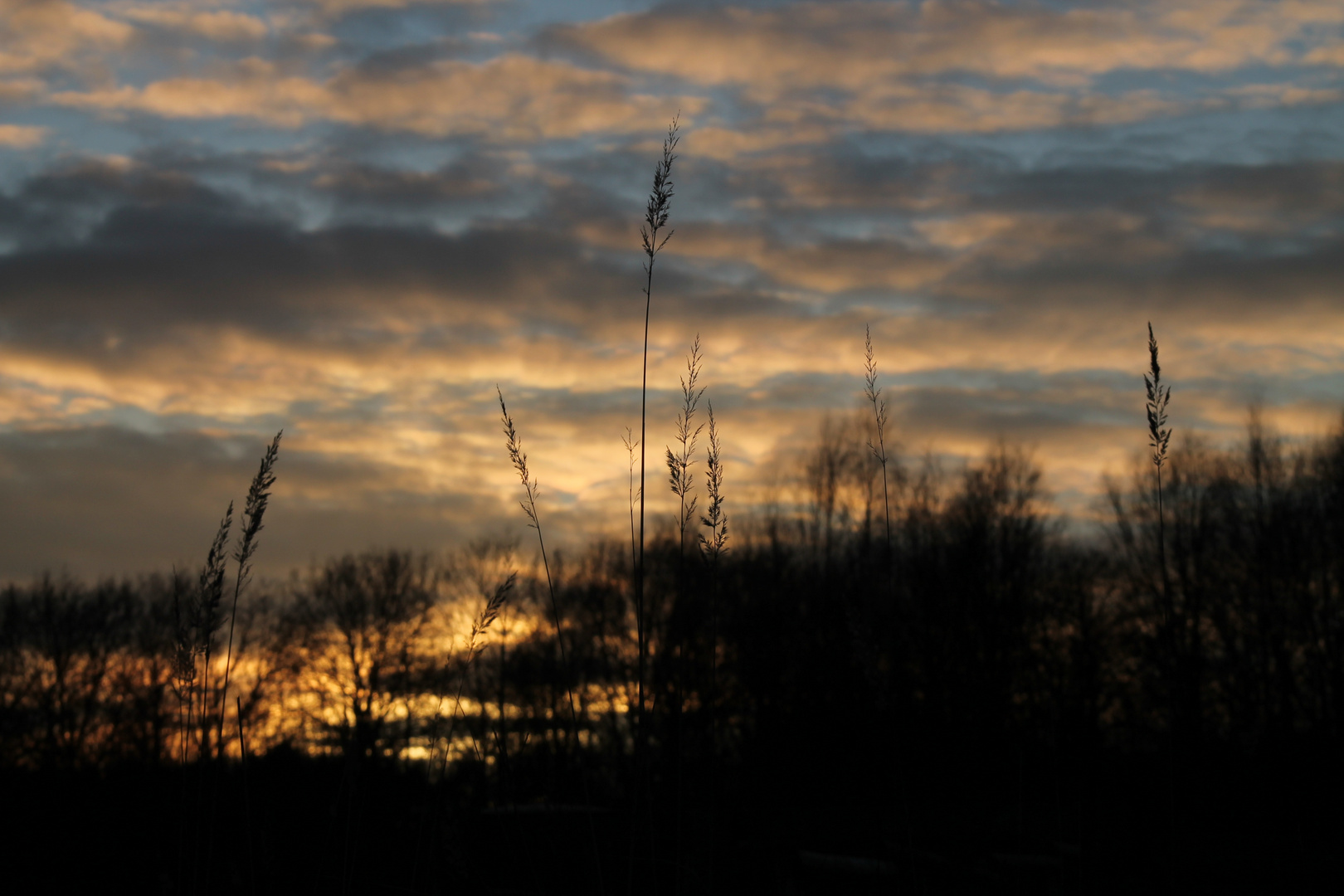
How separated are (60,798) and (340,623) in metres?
35.2

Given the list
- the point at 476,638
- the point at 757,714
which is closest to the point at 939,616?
the point at 757,714

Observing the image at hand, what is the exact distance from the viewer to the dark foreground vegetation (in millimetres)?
3051

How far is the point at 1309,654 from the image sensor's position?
3045cm

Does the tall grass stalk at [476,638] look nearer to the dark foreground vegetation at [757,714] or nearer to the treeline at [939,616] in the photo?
the dark foreground vegetation at [757,714]

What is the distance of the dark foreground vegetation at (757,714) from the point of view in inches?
120

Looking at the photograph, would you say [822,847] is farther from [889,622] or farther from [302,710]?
[302,710]

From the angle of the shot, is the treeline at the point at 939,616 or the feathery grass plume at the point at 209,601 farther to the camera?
the treeline at the point at 939,616

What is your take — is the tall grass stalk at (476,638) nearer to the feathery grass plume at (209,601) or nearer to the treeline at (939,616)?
the feathery grass plume at (209,601)

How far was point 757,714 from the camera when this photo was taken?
889 centimetres

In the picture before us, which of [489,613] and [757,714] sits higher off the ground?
[489,613]

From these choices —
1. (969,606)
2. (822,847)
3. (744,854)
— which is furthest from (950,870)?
(969,606)

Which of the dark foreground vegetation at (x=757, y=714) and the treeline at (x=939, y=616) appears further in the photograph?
the treeline at (x=939, y=616)

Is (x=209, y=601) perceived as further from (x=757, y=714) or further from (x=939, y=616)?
(x=939, y=616)

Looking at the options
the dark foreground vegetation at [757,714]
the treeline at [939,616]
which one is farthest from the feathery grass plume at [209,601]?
the treeline at [939,616]
